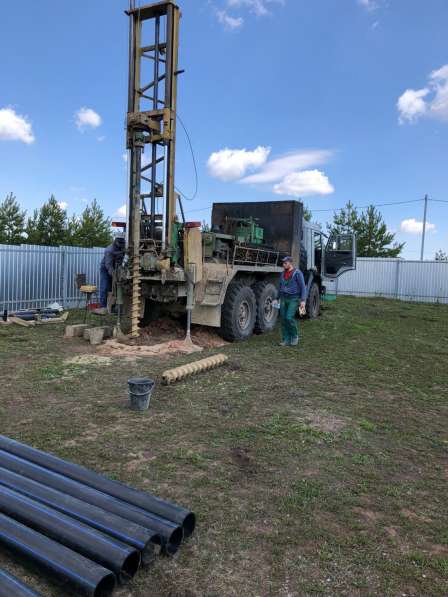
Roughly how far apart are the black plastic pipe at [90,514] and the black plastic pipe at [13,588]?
0.50 meters

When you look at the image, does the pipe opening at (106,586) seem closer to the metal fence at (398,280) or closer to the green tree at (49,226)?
the metal fence at (398,280)

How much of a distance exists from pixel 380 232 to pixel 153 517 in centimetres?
3201

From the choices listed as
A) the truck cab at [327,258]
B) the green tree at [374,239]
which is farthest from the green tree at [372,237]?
the truck cab at [327,258]

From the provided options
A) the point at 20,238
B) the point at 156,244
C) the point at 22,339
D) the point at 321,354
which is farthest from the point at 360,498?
the point at 20,238

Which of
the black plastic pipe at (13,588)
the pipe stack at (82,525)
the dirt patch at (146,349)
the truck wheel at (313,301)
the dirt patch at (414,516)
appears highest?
the truck wheel at (313,301)

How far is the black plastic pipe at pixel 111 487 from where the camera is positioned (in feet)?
9.29

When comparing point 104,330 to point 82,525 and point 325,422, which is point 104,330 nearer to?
point 325,422

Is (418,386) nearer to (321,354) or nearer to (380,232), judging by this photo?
(321,354)

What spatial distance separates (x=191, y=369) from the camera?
6.38m

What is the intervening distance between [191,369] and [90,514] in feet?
11.9

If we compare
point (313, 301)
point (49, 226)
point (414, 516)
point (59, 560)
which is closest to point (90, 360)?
point (59, 560)

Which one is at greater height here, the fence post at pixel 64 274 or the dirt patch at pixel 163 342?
the fence post at pixel 64 274

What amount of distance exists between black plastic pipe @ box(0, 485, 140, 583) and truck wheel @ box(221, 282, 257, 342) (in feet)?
20.3

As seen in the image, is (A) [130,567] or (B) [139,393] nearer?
(A) [130,567]
